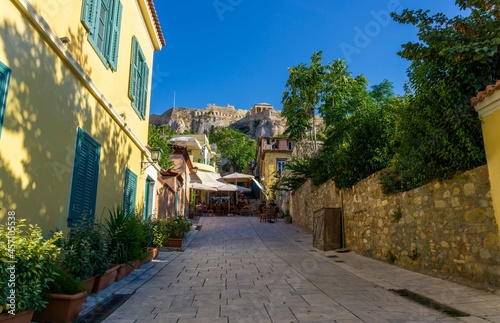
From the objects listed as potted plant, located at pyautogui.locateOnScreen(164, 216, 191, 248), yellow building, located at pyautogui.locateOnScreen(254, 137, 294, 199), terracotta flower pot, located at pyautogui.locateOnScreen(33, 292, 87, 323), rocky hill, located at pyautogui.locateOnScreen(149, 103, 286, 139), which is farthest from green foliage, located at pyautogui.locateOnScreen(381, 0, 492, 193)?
rocky hill, located at pyautogui.locateOnScreen(149, 103, 286, 139)

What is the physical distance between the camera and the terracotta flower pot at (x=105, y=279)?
179 inches

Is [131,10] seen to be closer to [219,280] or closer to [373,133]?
[219,280]

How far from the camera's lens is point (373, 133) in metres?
9.41

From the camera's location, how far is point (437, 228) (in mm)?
5613

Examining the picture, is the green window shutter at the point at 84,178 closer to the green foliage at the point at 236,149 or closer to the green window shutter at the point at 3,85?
the green window shutter at the point at 3,85

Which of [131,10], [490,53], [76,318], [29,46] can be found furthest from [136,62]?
[490,53]

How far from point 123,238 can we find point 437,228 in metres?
5.30

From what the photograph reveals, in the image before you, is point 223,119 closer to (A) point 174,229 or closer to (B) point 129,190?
(A) point 174,229

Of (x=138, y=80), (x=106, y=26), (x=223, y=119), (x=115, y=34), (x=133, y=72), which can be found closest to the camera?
(x=106, y=26)

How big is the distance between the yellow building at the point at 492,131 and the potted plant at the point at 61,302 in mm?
5046

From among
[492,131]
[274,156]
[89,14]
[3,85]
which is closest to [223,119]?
[274,156]

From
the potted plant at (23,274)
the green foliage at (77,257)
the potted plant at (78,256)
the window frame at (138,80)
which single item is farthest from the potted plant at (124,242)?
the window frame at (138,80)

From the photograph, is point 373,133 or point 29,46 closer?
point 29,46

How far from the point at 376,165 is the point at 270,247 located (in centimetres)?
426
